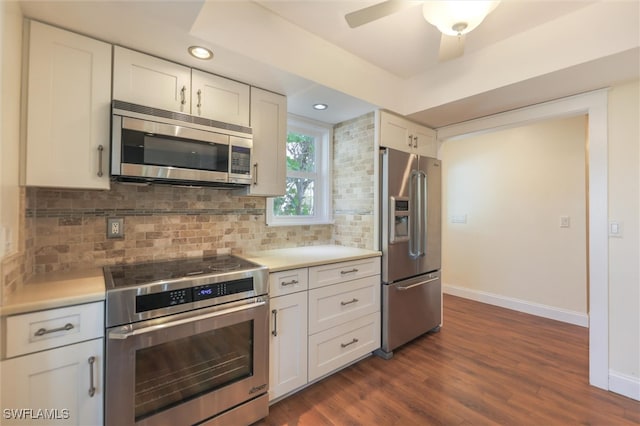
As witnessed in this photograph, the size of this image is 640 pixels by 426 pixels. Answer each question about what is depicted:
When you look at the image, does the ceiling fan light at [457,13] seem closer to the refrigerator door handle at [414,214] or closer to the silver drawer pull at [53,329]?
the refrigerator door handle at [414,214]

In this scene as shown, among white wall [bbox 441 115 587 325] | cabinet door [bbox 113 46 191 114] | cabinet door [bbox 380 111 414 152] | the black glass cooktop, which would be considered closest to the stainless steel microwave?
cabinet door [bbox 113 46 191 114]

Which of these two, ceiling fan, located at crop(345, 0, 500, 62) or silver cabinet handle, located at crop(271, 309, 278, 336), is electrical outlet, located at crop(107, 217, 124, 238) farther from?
ceiling fan, located at crop(345, 0, 500, 62)

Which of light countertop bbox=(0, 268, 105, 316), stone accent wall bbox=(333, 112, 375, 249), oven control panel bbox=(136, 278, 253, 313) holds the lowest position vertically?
oven control panel bbox=(136, 278, 253, 313)

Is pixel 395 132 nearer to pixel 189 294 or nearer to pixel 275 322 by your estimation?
pixel 275 322

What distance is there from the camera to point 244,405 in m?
1.66

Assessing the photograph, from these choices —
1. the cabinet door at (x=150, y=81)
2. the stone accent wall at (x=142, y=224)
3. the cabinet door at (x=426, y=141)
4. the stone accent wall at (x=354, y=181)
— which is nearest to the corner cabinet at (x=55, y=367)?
the stone accent wall at (x=142, y=224)

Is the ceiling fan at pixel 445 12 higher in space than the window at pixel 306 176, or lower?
higher

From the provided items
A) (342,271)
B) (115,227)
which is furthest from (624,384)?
(115,227)

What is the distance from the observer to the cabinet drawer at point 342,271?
2047 millimetres

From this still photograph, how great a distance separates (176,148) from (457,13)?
66.0 inches

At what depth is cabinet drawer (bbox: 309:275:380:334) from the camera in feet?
6.73

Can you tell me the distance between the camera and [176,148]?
1.69 m

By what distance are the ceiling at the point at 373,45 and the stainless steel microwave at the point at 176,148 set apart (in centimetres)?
38

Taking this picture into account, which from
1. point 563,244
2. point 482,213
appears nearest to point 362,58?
point 482,213
